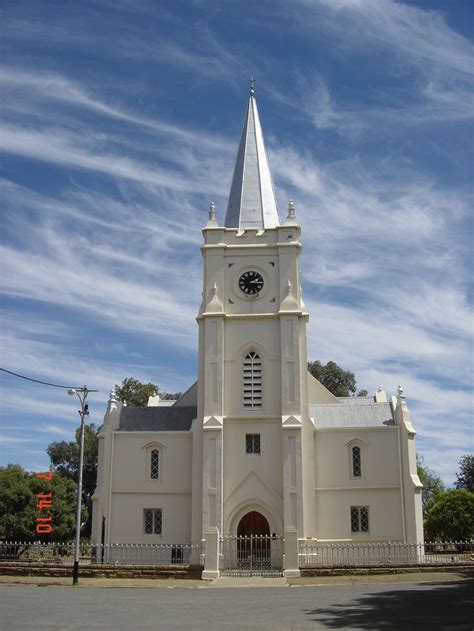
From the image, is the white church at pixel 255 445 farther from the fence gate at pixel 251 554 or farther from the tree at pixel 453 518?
the tree at pixel 453 518

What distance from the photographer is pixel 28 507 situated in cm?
4750

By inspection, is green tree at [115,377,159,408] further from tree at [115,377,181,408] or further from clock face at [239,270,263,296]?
clock face at [239,270,263,296]

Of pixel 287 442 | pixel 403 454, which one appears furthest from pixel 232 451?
pixel 403 454

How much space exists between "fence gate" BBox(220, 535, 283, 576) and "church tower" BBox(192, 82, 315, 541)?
77 centimetres

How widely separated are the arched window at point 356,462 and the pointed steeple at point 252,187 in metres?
13.6

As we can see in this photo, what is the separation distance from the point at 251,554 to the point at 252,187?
21185 millimetres

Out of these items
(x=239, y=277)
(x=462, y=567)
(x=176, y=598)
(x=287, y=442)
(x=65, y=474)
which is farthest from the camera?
(x=65, y=474)

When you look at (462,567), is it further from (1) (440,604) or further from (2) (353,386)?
(2) (353,386)

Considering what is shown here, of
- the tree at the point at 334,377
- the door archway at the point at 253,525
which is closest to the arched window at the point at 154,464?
the door archway at the point at 253,525

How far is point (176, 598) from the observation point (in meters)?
22.5

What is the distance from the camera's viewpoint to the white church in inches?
1468

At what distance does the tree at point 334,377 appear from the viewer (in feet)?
219

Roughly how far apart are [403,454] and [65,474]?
4539 centimetres

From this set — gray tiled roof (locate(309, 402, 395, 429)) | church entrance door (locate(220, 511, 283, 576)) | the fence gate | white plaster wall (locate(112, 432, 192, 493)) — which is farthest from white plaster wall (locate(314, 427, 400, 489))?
white plaster wall (locate(112, 432, 192, 493))
